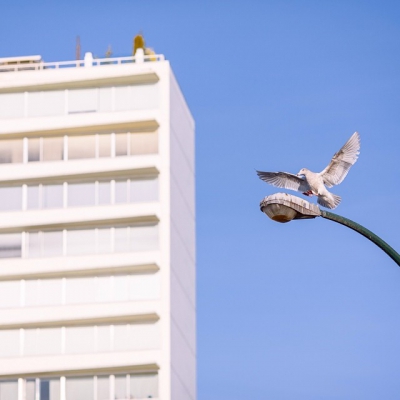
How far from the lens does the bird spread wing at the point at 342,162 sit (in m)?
38.3

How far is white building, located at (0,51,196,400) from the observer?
55781mm

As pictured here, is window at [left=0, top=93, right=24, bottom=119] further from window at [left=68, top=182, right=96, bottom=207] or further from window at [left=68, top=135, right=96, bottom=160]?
window at [left=68, top=182, right=96, bottom=207]

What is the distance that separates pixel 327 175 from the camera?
39062 mm

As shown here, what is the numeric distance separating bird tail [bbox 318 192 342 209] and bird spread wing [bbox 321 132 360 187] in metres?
1.41

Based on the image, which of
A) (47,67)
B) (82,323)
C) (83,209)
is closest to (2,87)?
(47,67)

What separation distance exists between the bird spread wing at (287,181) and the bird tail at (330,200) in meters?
2.03

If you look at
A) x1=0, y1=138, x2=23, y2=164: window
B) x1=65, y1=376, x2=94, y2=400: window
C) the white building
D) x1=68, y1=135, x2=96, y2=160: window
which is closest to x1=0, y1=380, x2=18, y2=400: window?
the white building

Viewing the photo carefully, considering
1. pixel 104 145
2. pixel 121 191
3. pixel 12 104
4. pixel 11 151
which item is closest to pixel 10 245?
pixel 11 151

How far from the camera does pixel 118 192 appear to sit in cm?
5809

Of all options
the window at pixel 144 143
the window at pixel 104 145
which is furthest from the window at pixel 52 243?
the window at pixel 144 143

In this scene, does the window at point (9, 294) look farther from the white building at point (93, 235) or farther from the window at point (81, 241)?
the window at point (81, 241)

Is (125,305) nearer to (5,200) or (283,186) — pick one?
(5,200)

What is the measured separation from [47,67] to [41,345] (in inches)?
522

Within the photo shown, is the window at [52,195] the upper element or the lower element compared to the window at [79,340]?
upper
